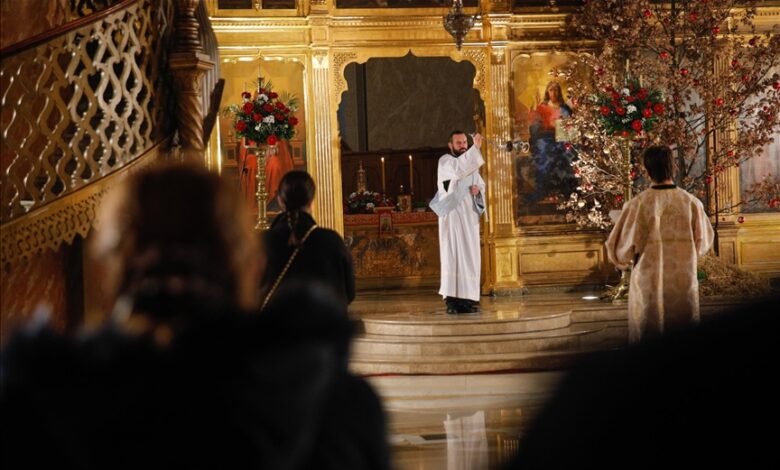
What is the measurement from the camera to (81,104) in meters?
6.53

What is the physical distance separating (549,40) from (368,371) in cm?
544

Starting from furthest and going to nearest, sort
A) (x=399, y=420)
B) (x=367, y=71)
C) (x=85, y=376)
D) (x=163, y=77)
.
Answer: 1. (x=367, y=71)
2. (x=399, y=420)
3. (x=163, y=77)
4. (x=85, y=376)

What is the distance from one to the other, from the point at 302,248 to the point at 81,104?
1931 mm

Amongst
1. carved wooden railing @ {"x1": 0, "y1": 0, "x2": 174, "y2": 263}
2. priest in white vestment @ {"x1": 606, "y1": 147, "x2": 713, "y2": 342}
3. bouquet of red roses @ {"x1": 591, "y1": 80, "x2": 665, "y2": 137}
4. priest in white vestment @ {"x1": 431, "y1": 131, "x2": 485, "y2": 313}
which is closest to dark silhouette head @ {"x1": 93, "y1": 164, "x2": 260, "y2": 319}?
carved wooden railing @ {"x1": 0, "y1": 0, "x2": 174, "y2": 263}

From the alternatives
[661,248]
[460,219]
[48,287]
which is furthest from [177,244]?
[460,219]

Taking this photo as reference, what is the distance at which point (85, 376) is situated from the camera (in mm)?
1438

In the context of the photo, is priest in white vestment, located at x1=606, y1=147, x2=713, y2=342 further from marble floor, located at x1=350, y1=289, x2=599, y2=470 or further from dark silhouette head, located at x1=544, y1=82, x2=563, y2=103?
dark silhouette head, located at x1=544, y1=82, x2=563, y2=103

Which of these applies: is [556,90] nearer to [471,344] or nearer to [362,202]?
[362,202]

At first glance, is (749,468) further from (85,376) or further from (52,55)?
(52,55)

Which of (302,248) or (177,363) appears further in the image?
(302,248)

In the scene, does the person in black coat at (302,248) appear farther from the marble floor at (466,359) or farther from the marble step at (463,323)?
the marble step at (463,323)

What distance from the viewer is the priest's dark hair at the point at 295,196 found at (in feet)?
17.6

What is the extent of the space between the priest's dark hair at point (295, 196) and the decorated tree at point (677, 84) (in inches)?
316

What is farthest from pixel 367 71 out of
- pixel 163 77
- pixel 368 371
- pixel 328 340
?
pixel 328 340
